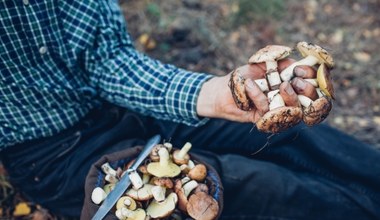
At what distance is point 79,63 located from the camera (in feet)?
6.49

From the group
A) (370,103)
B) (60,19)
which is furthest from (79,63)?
(370,103)

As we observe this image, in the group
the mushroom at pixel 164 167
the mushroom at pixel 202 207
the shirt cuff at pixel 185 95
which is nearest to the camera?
the mushroom at pixel 202 207

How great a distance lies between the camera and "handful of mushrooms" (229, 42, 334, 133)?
1.45 metres

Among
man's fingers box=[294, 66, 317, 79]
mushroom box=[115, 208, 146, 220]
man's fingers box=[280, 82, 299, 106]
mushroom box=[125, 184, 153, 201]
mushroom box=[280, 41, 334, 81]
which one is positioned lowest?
mushroom box=[115, 208, 146, 220]

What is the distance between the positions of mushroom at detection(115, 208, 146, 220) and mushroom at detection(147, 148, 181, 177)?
152 mm

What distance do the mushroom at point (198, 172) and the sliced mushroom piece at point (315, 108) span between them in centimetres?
43

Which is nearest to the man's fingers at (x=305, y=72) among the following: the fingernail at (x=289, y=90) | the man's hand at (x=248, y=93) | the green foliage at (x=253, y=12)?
the man's hand at (x=248, y=93)

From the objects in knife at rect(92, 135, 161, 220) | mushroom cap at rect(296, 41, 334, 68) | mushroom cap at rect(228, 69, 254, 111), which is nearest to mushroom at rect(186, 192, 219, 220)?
knife at rect(92, 135, 161, 220)

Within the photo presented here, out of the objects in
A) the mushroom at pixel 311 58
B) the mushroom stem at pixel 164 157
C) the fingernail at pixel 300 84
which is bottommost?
the mushroom stem at pixel 164 157

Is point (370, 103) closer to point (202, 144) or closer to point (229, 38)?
point (229, 38)

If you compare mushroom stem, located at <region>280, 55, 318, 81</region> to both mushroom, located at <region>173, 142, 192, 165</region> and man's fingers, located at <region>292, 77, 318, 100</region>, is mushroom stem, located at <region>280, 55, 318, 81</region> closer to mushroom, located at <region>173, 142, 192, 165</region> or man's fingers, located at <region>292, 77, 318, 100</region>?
man's fingers, located at <region>292, 77, 318, 100</region>

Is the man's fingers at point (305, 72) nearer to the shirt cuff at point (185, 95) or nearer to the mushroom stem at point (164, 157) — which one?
the shirt cuff at point (185, 95)

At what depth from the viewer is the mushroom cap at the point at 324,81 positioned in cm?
148

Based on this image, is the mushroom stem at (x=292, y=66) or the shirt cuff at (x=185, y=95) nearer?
the mushroom stem at (x=292, y=66)
